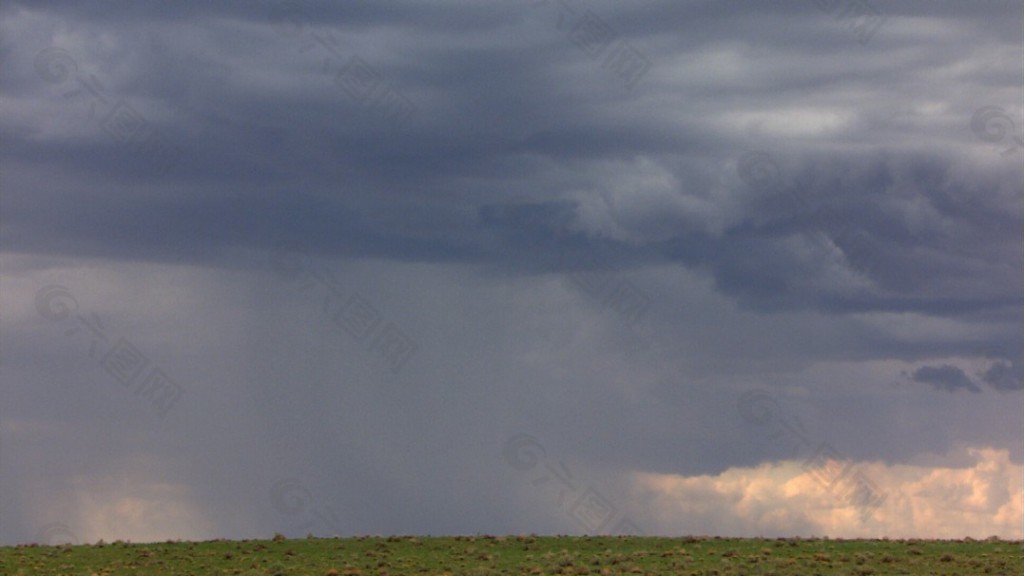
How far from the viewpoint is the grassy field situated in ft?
237

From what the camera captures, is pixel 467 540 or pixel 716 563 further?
pixel 467 540

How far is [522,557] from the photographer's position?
3061 inches

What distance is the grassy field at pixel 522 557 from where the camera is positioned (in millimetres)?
72312

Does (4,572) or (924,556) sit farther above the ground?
(924,556)

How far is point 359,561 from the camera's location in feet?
252

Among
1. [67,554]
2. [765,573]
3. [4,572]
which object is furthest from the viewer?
[67,554]

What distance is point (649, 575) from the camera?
227ft

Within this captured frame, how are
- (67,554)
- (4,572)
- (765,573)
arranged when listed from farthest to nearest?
(67,554) < (4,572) < (765,573)

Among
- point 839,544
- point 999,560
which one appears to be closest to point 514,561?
point 839,544

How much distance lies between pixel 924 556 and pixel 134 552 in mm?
51384

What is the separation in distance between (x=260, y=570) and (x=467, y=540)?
16.4 metres

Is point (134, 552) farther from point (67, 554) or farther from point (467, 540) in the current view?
point (467, 540)

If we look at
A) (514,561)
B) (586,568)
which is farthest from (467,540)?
(586,568)

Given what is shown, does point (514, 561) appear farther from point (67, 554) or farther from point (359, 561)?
point (67, 554)
